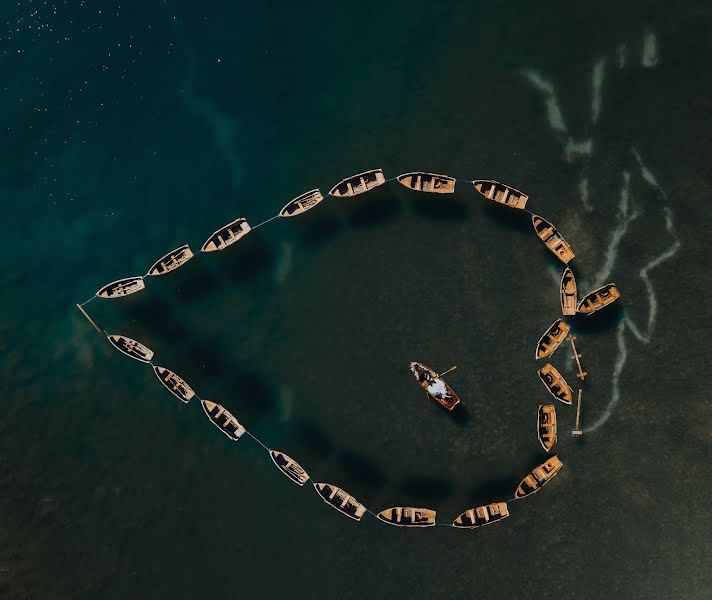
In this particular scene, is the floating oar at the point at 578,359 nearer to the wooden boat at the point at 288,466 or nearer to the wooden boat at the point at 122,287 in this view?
the wooden boat at the point at 288,466

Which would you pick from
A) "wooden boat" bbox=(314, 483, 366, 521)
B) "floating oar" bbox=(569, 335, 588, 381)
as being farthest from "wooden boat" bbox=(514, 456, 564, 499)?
"wooden boat" bbox=(314, 483, 366, 521)

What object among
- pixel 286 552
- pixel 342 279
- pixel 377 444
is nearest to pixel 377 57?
pixel 342 279

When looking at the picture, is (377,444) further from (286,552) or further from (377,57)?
(377,57)

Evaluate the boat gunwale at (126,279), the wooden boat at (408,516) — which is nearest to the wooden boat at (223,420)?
the boat gunwale at (126,279)

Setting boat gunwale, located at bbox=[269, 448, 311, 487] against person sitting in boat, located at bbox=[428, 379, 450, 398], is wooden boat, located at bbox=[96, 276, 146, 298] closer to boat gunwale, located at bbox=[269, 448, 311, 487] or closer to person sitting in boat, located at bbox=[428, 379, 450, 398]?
boat gunwale, located at bbox=[269, 448, 311, 487]

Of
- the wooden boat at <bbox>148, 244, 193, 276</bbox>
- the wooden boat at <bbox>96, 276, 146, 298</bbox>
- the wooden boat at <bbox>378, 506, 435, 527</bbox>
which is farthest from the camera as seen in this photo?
the wooden boat at <bbox>96, 276, 146, 298</bbox>
